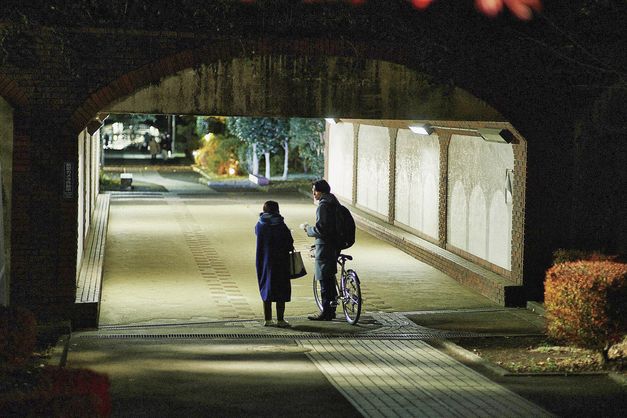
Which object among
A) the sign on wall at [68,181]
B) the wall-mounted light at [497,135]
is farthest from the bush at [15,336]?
the wall-mounted light at [497,135]

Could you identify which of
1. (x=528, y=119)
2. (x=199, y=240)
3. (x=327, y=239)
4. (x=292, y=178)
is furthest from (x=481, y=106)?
(x=292, y=178)

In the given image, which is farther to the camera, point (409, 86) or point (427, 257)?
point (427, 257)

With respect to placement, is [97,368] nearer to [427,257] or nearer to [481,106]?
[481,106]

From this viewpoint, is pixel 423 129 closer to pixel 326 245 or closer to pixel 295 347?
pixel 326 245

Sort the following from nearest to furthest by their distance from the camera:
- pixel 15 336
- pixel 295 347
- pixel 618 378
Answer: pixel 15 336 → pixel 618 378 → pixel 295 347

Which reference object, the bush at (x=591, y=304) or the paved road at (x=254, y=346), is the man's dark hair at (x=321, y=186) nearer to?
the paved road at (x=254, y=346)

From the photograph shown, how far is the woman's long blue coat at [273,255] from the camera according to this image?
1423cm

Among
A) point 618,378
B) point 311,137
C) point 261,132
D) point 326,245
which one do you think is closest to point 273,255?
point 326,245

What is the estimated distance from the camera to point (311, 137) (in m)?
41.3

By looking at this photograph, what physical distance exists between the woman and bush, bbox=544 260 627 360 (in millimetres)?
3603

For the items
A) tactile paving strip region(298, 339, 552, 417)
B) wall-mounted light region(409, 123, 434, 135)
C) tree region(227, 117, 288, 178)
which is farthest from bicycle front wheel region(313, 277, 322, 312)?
tree region(227, 117, 288, 178)

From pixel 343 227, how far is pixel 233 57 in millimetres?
2572

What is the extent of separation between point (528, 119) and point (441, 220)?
496 centimetres

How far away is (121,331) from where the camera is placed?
13.9 metres
